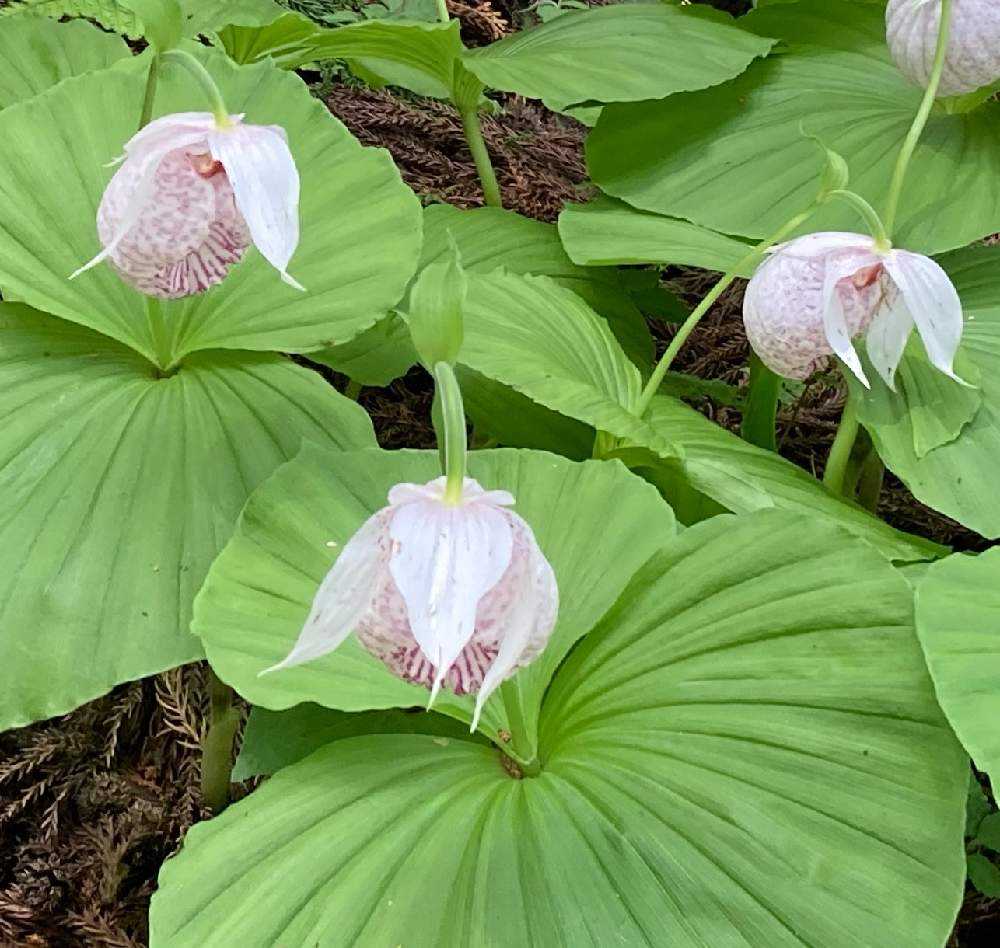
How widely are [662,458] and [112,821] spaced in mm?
874

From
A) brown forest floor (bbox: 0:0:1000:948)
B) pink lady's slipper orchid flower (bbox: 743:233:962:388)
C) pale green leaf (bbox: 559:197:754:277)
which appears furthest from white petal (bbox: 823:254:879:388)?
→ brown forest floor (bbox: 0:0:1000:948)

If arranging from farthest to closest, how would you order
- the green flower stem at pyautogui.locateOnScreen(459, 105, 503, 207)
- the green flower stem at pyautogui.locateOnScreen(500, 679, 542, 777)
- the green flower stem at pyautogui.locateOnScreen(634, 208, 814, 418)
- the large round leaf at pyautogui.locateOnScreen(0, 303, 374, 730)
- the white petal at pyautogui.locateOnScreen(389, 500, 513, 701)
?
the green flower stem at pyautogui.locateOnScreen(459, 105, 503, 207)
the green flower stem at pyautogui.locateOnScreen(634, 208, 814, 418)
the large round leaf at pyautogui.locateOnScreen(0, 303, 374, 730)
the green flower stem at pyautogui.locateOnScreen(500, 679, 542, 777)
the white petal at pyautogui.locateOnScreen(389, 500, 513, 701)

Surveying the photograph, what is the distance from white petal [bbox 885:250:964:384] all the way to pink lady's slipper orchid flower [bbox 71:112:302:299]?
664 mm

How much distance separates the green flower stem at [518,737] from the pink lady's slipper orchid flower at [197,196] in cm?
41

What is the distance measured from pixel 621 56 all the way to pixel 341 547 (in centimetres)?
113

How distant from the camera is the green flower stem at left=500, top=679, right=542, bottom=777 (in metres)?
0.90

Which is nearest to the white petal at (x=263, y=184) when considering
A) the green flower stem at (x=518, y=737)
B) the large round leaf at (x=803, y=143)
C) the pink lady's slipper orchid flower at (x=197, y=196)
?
the pink lady's slipper orchid flower at (x=197, y=196)

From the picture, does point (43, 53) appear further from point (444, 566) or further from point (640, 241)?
Answer: point (444, 566)

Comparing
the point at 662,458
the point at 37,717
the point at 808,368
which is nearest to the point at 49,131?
the point at 37,717

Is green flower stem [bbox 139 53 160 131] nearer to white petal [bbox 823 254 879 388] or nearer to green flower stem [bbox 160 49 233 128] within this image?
green flower stem [bbox 160 49 233 128]

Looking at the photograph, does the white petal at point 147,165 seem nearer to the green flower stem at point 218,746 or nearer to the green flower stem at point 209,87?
the green flower stem at point 209,87

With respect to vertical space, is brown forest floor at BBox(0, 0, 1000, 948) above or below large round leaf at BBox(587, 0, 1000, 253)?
below

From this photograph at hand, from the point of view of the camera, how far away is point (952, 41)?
1.46 metres

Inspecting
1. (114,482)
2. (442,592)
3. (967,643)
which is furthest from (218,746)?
(967,643)
